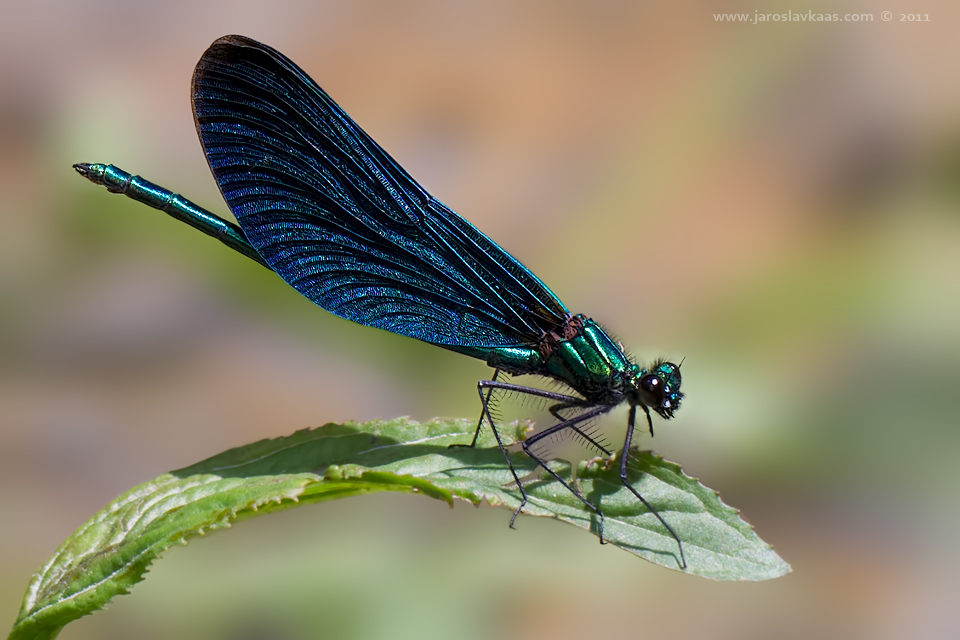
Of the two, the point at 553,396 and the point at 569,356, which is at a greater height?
the point at 569,356

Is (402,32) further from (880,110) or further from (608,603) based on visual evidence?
(608,603)

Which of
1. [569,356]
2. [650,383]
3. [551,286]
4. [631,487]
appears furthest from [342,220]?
[551,286]

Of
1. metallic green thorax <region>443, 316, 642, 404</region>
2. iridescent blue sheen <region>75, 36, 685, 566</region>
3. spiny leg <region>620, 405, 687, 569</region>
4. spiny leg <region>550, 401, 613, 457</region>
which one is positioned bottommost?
spiny leg <region>620, 405, 687, 569</region>

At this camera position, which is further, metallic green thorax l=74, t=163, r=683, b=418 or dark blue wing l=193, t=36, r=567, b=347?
metallic green thorax l=74, t=163, r=683, b=418

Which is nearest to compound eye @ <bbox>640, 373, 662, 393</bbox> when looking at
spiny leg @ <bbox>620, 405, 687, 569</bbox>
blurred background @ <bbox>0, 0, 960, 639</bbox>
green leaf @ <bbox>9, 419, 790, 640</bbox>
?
spiny leg @ <bbox>620, 405, 687, 569</bbox>

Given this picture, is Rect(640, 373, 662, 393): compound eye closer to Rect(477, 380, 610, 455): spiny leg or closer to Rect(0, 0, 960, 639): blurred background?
Rect(477, 380, 610, 455): spiny leg

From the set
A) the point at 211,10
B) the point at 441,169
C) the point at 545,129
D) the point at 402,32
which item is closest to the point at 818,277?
the point at 545,129

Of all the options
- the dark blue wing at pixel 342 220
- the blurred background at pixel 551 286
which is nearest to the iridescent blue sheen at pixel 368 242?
the dark blue wing at pixel 342 220

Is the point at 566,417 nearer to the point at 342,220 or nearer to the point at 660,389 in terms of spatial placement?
the point at 660,389
